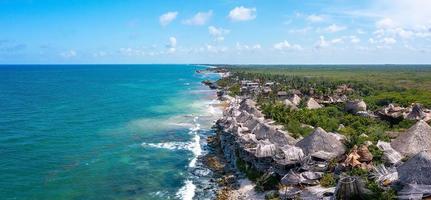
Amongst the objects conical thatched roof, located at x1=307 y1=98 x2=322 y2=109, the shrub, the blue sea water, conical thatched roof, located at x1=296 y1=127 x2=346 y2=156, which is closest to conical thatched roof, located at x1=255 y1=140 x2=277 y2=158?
conical thatched roof, located at x1=296 y1=127 x2=346 y2=156

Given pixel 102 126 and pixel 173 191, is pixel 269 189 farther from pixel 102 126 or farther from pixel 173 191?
pixel 102 126

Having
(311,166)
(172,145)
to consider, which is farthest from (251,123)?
(311,166)

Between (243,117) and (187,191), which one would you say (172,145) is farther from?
(187,191)

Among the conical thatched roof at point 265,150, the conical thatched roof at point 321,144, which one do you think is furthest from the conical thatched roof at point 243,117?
the conical thatched roof at point 321,144

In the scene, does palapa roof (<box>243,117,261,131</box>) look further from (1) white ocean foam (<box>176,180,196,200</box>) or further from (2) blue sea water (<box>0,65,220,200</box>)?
(1) white ocean foam (<box>176,180,196,200</box>)

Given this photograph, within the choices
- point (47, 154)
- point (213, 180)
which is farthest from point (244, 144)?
point (47, 154)

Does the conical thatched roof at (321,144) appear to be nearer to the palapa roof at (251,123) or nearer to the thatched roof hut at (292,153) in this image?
the thatched roof hut at (292,153)
